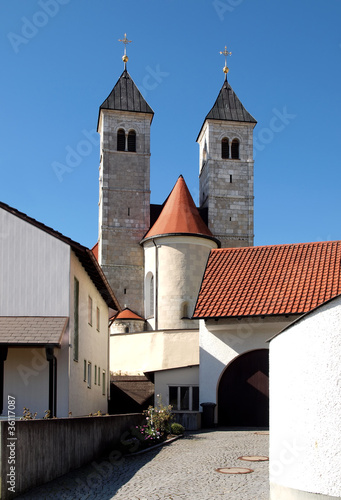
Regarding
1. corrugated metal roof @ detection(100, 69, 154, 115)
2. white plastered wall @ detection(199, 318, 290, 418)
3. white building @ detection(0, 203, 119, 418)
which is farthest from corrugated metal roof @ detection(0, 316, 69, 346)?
corrugated metal roof @ detection(100, 69, 154, 115)

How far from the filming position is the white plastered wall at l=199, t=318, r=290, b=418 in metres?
23.5

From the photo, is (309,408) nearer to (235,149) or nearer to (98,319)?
(98,319)

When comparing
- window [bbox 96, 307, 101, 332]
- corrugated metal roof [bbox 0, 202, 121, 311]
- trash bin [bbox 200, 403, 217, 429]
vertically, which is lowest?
trash bin [bbox 200, 403, 217, 429]

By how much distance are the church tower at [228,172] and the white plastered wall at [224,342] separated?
85.4 ft

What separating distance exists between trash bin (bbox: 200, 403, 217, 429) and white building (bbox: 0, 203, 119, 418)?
4933 mm

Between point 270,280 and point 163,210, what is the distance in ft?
75.6

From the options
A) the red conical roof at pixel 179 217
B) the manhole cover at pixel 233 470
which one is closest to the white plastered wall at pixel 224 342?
the manhole cover at pixel 233 470

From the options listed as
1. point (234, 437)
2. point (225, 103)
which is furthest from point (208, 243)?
point (234, 437)

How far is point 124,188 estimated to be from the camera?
49719mm

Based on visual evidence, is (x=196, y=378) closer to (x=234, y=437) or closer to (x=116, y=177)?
(x=234, y=437)

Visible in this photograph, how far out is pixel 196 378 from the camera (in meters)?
26.5

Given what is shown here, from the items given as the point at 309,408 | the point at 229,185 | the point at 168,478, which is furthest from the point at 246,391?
the point at 229,185

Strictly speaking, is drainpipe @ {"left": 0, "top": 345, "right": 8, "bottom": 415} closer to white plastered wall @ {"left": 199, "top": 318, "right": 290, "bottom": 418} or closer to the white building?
the white building

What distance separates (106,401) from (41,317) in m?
10.8
